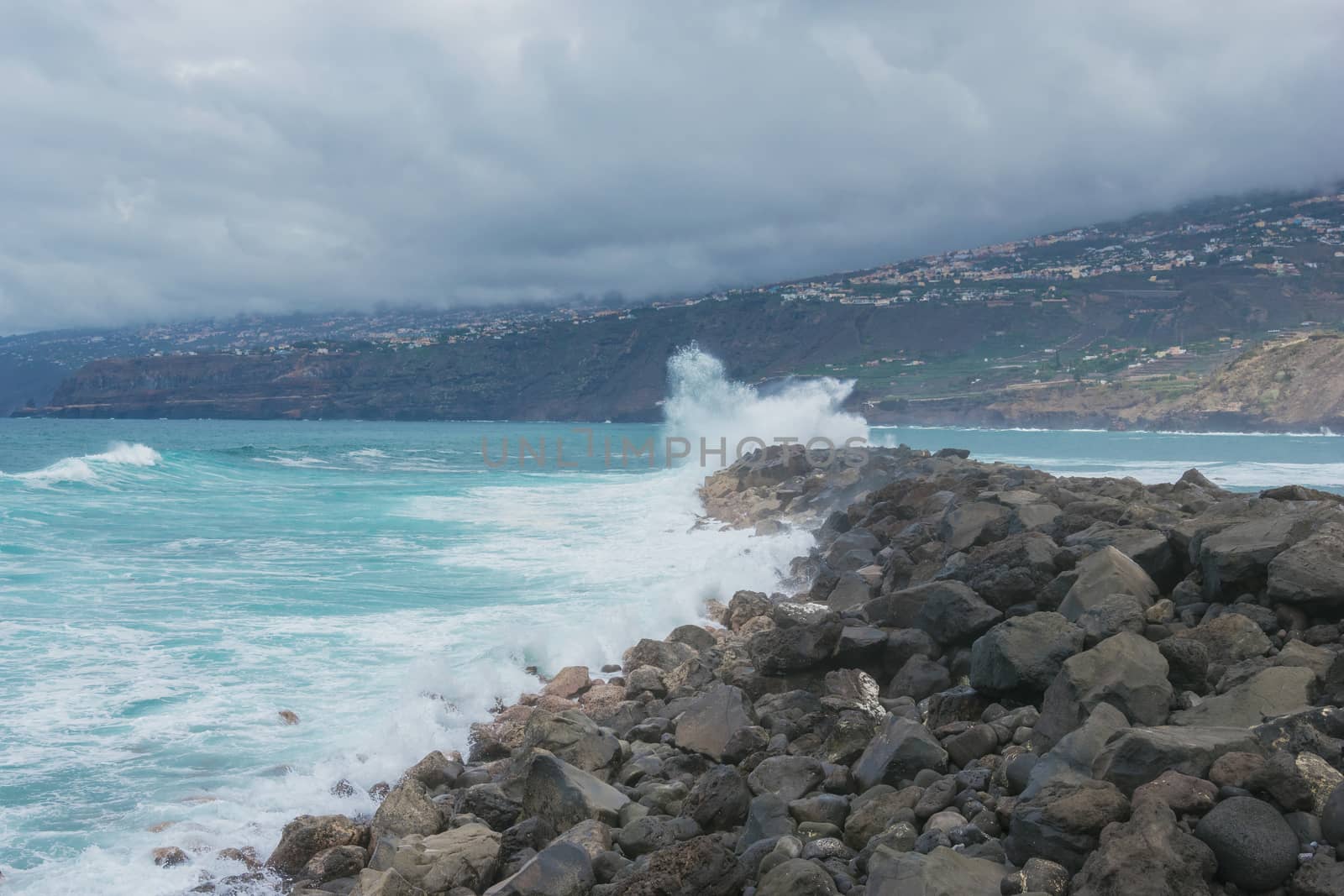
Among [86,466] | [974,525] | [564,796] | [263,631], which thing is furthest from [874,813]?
[86,466]

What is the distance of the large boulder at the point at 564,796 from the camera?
178 inches

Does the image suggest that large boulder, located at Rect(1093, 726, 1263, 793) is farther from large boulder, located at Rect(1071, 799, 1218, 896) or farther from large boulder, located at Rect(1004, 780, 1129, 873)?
large boulder, located at Rect(1071, 799, 1218, 896)

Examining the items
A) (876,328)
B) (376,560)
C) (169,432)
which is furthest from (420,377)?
(376,560)

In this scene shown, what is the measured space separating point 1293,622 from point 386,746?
5.30 meters

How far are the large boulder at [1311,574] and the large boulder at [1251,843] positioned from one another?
234cm

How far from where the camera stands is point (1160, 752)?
3.33 metres

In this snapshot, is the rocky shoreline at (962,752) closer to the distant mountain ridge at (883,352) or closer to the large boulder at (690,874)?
the large boulder at (690,874)

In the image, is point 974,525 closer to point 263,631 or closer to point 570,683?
point 570,683

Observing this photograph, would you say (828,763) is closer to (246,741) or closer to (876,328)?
(246,741)

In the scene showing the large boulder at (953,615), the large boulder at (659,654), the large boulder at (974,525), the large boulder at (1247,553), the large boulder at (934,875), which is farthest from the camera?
the large boulder at (974,525)

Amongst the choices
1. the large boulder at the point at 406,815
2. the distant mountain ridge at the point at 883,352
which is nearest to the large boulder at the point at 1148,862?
the large boulder at the point at 406,815

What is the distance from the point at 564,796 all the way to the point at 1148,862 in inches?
103

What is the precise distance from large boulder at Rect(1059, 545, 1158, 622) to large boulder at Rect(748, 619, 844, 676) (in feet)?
4.66

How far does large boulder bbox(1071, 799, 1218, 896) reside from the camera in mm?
2812
